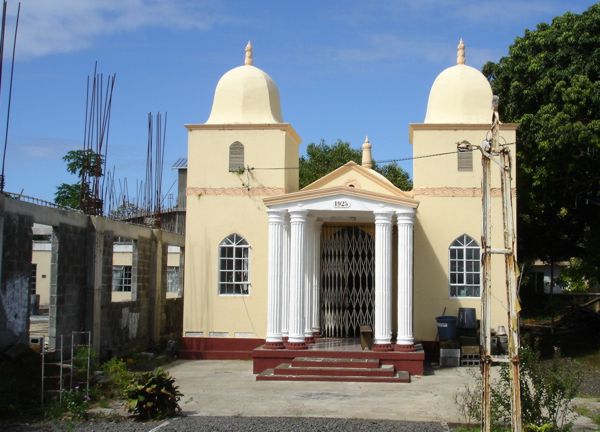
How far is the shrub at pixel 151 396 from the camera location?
401 inches

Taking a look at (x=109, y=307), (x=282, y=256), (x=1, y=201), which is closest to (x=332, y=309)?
(x=282, y=256)

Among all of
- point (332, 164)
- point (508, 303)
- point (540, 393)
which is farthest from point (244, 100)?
point (332, 164)

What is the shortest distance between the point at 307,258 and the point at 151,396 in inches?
257

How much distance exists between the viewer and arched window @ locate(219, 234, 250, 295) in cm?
1736

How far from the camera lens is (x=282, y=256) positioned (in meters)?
15.9

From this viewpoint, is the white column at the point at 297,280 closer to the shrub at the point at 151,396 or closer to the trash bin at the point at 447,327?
the trash bin at the point at 447,327

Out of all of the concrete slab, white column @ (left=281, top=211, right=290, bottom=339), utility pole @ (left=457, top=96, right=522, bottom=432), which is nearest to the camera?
utility pole @ (left=457, top=96, right=522, bottom=432)

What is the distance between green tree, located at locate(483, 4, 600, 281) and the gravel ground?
921 cm

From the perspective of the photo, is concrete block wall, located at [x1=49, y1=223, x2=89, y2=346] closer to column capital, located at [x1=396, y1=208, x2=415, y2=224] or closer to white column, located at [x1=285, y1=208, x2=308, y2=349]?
white column, located at [x1=285, y1=208, x2=308, y2=349]

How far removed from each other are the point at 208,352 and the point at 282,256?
322cm

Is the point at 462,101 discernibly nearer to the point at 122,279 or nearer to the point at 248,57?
the point at 248,57

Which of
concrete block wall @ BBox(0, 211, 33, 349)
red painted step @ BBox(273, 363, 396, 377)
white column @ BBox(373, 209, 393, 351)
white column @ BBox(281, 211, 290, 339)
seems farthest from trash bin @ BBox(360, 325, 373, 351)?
concrete block wall @ BBox(0, 211, 33, 349)

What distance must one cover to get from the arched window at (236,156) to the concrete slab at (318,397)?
16.2ft

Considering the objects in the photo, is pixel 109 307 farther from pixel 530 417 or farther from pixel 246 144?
pixel 530 417
